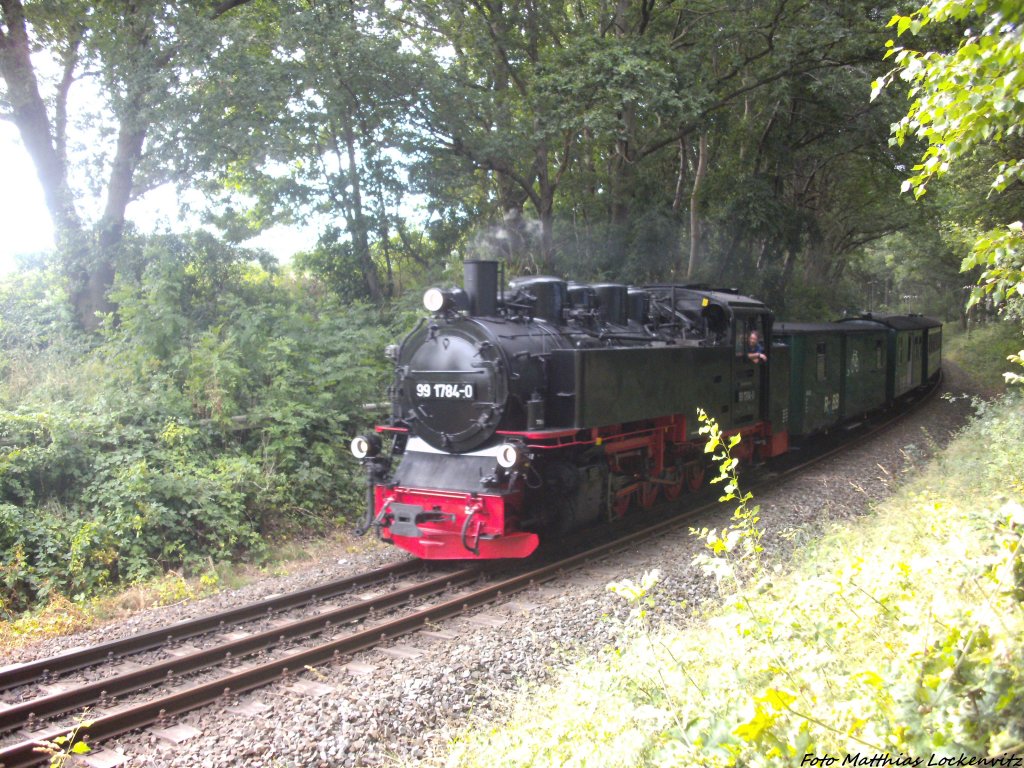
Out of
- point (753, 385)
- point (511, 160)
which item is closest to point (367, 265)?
point (511, 160)

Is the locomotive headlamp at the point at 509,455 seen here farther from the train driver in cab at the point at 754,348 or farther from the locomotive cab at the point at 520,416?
the train driver in cab at the point at 754,348

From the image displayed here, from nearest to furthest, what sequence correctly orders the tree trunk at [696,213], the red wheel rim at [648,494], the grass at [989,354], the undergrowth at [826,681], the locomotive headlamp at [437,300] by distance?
1. the undergrowth at [826,681]
2. the locomotive headlamp at [437,300]
3. the red wheel rim at [648,494]
4. the tree trunk at [696,213]
5. the grass at [989,354]

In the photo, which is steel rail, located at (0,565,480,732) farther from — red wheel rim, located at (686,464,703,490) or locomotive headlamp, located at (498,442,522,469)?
red wheel rim, located at (686,464,703,490)

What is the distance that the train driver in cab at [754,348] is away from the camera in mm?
10969

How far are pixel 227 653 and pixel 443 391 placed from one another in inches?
132

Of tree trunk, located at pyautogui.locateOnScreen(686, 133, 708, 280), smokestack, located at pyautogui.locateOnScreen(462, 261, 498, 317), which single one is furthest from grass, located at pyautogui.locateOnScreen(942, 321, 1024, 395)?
smokestack, located at pyautogui.locateOnScreen(462, 261, 498, 317)

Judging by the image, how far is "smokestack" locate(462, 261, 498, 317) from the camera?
326 inches

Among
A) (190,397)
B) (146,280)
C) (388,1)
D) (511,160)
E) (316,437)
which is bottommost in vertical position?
(316,437)

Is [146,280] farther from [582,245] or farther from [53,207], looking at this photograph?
[582,245]

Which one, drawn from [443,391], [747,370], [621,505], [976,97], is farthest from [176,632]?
[747,370]

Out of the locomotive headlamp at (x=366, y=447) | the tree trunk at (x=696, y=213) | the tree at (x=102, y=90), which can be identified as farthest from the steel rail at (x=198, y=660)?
the tree trunk at (x=696, y=213)

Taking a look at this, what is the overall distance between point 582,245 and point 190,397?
453 inches

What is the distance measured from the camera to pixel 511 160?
610 inches

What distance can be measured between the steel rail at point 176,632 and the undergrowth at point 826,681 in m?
2.86
